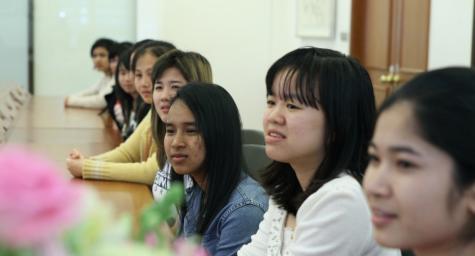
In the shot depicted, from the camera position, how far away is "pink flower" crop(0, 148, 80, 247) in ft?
1.38

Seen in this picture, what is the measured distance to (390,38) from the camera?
549 cm

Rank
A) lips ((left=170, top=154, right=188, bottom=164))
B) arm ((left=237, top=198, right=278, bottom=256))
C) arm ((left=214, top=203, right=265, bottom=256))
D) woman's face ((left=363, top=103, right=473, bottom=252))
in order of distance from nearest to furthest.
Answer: woman's face ((left=363, top=103, right=473, bottom=252)), arm ((left=237, top=198, right=278, bottom=256)), arm ((left=214, top=203, right=265, bottom=256)), lips ((left=170, top=154, right=188, bottom=164))

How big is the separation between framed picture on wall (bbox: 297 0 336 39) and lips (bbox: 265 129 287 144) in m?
4.97

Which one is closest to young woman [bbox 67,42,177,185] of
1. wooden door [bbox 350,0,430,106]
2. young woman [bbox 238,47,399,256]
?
young woman [bbox 238,47,399,256]

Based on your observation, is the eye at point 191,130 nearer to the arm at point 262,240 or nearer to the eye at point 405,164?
the arm at point 262,240

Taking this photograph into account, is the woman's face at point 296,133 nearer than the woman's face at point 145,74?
Yes

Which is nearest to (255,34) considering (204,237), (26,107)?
(26,107)

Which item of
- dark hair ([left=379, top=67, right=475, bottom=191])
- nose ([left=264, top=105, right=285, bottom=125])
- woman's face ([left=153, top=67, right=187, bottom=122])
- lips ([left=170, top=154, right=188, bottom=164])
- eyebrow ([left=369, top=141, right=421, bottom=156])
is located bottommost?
→ lips ([left=170, top=154, right=188, bottom=164])

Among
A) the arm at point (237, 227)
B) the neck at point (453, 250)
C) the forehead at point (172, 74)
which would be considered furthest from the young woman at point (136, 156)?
the neck at point (453, 250)

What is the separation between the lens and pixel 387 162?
1.05 metres

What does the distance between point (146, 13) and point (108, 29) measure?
1.68 feet

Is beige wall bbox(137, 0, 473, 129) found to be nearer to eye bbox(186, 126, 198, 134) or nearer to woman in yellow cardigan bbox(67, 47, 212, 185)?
woman in yellow cardigan bbox(67, 47, 212, 185)

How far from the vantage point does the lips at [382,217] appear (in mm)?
1052

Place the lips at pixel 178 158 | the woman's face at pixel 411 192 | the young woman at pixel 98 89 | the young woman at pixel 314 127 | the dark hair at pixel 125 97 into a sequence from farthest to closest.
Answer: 1. the young woman at pixel 98 89
2. the dark hair at pixel 125 97
3. the lips at pixel 178 158
4. the young woman at pixel 314 127
5. the woman's face at pixel 411 192
